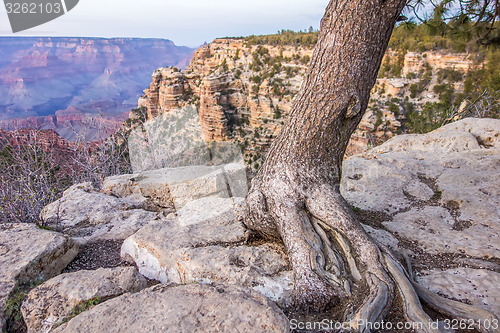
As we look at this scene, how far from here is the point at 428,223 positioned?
3031 millimetres

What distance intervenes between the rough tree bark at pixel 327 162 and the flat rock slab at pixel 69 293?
1115mm

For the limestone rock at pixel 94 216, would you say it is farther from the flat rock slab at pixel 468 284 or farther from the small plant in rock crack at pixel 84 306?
the flat rock slab at pixel 468 284

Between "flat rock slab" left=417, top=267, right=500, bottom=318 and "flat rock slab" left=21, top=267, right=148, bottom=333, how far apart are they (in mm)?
2166

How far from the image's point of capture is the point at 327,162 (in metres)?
2.53

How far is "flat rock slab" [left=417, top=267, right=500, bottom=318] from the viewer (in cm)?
190

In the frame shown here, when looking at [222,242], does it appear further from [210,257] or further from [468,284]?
[468,284]

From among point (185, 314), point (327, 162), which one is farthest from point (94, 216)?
point (327, 162)

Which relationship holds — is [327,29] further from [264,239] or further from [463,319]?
[463,319]

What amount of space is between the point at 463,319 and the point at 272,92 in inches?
1038

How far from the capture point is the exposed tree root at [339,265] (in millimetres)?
1747

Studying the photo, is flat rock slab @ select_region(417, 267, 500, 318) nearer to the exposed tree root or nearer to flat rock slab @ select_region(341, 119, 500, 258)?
the exposed tree root

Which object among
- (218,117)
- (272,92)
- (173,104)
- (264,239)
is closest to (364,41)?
(264,239)

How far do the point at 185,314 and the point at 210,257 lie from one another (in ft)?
2.67

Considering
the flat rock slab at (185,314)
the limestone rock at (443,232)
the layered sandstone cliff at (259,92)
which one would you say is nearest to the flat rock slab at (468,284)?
the limestone rock at (443,232)
